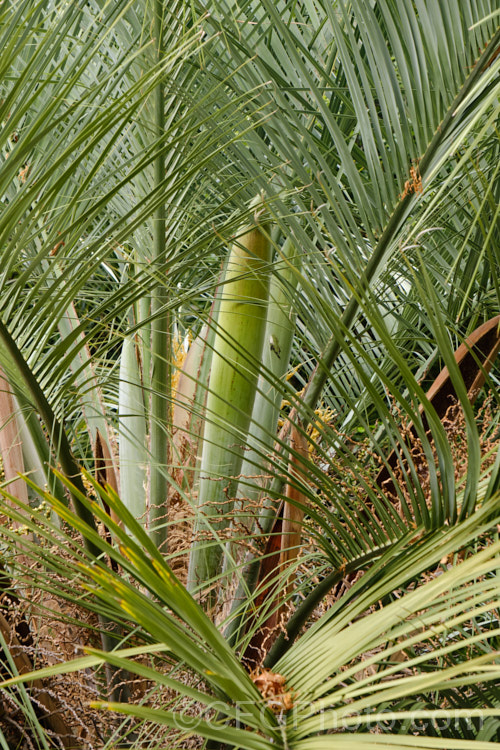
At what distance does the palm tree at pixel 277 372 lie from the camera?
25 cm

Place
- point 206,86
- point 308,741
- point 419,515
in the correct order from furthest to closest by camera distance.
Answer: point 206,86 → point 419,515 → point 308,741

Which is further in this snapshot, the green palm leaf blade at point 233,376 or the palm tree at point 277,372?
the green palm leaf blade at point 233,376

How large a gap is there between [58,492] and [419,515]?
33 cm

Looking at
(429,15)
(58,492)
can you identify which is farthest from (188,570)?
(429,15)

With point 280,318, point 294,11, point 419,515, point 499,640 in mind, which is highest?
point 294,11

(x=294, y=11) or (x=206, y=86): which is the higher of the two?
(x=294, y=11)

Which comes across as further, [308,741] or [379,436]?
[379,436]

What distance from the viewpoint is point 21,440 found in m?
0.69

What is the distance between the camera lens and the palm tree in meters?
0.25

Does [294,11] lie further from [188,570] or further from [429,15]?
[188,570]

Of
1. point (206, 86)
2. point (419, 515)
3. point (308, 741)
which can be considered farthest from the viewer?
point (206, 86)

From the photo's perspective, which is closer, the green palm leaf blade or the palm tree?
the palm tree

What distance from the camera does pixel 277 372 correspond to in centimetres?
69

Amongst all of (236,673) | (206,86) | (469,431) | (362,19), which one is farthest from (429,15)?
(236,673)
